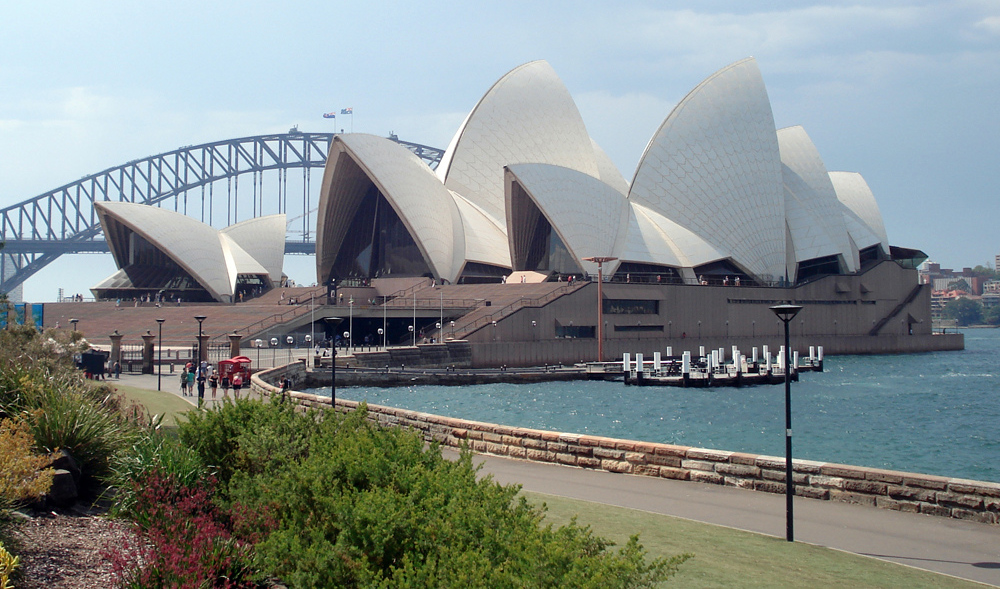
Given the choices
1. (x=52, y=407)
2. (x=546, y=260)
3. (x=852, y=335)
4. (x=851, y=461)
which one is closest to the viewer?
(x=52, y=407)

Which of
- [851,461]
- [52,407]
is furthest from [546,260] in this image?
[52,407]

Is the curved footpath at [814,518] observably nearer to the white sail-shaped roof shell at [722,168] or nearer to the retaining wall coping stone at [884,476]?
the retaining wall coping stone at [884,476]

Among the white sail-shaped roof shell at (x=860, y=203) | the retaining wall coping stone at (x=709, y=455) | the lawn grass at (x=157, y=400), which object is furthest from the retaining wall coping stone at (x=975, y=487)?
the white sail-shaped roof shell at (x=860, y=203)

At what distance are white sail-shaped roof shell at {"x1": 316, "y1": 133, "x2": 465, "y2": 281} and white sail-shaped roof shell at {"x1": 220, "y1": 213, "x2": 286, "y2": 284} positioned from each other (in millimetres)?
12191

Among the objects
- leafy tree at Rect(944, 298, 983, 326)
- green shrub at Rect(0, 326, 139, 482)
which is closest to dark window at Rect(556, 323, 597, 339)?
green shrub at Rect(0, 326, 139, 482)

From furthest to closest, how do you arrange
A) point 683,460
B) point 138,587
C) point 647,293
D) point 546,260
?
point 546,260
point 647,293
point 683,460
point 138,587

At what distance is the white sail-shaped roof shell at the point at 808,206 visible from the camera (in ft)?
223

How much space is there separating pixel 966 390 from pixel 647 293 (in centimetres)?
2063

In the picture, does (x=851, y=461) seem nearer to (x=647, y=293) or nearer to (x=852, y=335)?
(x=647, y=293)

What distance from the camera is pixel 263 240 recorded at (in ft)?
243

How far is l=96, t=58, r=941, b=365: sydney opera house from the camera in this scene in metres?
57.2

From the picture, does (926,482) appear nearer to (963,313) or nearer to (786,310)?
(786,310)

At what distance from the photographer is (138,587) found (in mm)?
5938

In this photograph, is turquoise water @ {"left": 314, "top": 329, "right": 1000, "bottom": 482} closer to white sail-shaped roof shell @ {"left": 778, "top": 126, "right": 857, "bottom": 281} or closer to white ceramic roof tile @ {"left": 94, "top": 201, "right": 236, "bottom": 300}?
white sail-shaped roof shell @ {"left": 778, "top": 126, "right": 857, "bottom": 281}
